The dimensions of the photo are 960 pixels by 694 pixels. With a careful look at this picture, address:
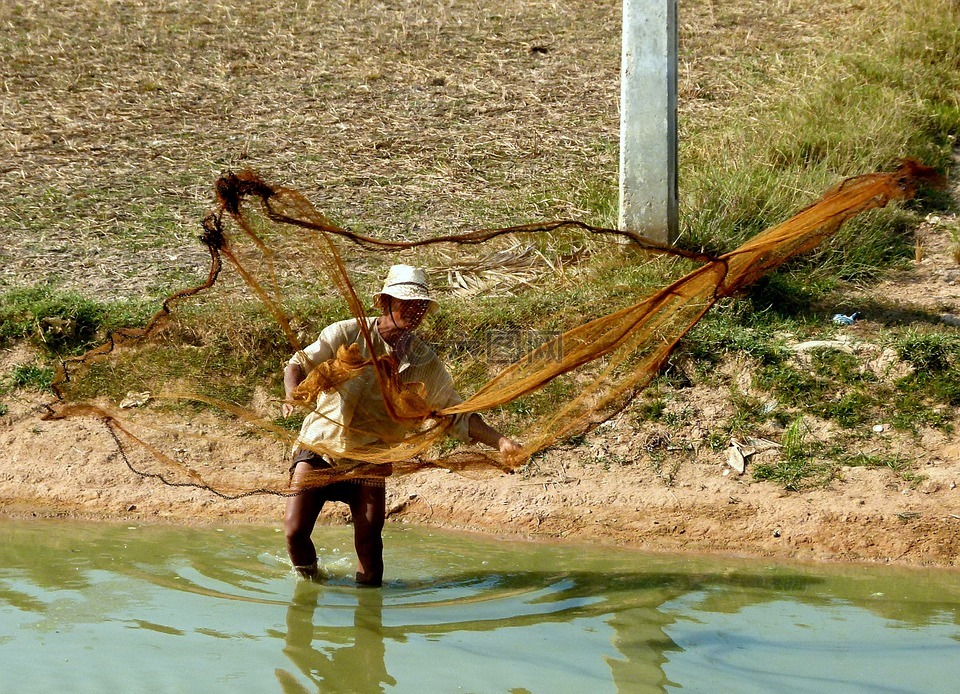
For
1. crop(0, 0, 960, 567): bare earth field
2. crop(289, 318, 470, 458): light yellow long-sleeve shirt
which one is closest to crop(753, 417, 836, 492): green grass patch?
crop(0, 0, 960, 567): bare earth field

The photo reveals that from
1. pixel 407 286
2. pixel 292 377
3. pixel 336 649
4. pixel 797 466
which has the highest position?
pixel 407 286

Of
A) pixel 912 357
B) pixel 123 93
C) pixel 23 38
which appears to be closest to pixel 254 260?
pixel 912 357

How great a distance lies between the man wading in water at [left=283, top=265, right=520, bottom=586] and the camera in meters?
4.75

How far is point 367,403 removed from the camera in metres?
4.94

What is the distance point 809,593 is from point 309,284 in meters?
3.65

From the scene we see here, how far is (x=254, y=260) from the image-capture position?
18.0 ft

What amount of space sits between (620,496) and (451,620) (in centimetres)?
178

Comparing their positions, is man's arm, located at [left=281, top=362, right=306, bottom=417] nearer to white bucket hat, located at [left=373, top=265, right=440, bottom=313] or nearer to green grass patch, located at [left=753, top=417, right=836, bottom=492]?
white bucket hat, located at [left=373, top=265, right=440, bottom=313]

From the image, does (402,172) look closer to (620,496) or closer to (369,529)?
(620,496)

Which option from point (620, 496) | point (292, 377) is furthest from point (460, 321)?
point (292, 377)

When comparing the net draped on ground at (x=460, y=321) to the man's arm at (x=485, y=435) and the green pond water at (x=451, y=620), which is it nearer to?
the man's arm at (x=485, y=435)

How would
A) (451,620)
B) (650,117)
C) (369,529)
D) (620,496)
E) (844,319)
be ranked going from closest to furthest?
1. (451,620)
2. (369,529)
3. (620,496)
4. (844,319)
5. (650,117)

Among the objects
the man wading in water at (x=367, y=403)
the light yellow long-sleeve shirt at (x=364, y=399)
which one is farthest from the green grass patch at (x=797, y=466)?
the light yellow long-sleeve shirt at (x=364, y=399)

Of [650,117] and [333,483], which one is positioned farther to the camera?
[650,117]
